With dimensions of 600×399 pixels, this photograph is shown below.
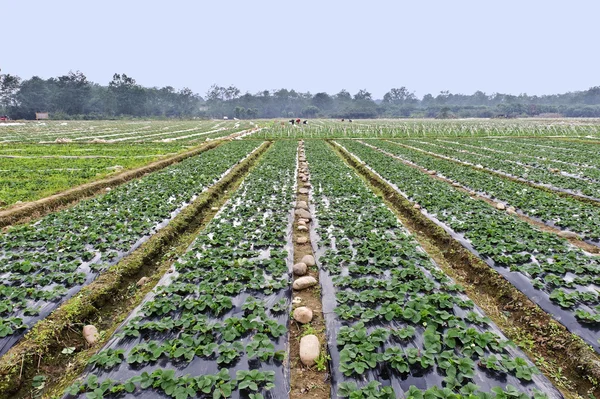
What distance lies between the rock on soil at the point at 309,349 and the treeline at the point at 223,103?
117 m

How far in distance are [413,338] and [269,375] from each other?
1.99m

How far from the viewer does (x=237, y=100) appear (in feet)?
533

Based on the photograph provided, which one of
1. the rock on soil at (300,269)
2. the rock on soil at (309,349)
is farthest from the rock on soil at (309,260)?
the rock on soil at (309,349)

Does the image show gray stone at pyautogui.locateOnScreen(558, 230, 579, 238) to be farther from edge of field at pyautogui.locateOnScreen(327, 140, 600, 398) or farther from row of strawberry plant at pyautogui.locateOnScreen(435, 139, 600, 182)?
row of strawberry plant at pyautogui.locateOnScreen(435, 139, 600, 182)

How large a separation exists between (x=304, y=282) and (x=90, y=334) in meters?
3.38

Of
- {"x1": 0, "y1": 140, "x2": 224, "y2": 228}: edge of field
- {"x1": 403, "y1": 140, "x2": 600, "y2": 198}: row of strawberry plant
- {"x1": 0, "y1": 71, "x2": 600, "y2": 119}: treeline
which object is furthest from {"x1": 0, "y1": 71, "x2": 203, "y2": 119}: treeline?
{"x1": 403, "y1": 140, "x2": 600, "y2": 198}: row of strawberry plant

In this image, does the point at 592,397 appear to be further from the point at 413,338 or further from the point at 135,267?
the point at 135,267

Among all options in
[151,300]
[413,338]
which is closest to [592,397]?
[413,338]

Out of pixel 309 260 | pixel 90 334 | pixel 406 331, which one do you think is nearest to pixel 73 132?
pixel 90 334

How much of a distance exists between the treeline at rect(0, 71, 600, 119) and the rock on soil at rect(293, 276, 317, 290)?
11545 cm

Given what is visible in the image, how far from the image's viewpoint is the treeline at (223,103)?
105m

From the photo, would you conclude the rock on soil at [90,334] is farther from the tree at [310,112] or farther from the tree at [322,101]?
the tree at [322,101]

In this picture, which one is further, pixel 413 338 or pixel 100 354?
pixel 413 338

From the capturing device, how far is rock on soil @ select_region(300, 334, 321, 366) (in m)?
4.18
